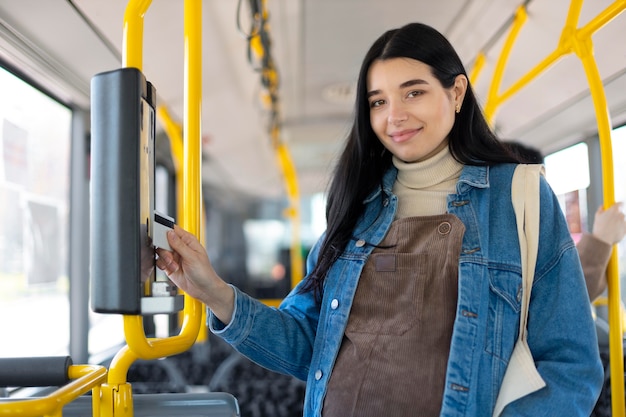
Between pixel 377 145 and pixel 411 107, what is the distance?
25 cm

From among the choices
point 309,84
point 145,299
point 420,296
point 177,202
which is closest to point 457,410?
point 420,296

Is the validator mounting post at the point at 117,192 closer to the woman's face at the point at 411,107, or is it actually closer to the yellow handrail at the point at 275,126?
the woman's face at the point at 411,107

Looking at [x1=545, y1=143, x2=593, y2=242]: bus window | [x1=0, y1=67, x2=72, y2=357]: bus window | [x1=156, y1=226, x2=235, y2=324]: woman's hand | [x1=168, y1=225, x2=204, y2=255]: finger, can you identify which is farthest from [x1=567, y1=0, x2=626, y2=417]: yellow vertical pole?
[x1=0, y1=67, x2=72, y2=357]: bus window

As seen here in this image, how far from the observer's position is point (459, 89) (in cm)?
147

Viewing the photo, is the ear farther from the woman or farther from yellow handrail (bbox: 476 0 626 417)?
yellow handrail (bbox: 476 0 626 417)

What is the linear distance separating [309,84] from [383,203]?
3.52 metres

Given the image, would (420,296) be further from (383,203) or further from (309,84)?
(309,84)

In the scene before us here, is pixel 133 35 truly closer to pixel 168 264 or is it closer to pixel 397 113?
pixel 168 264

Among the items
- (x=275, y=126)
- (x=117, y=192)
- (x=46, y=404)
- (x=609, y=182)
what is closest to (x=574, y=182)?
(x=609, y=182)

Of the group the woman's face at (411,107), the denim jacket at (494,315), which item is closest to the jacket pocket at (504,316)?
the denim jacket at (494,315)

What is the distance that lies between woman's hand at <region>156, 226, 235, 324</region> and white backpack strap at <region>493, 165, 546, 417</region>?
662mm

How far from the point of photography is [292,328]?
1521mm

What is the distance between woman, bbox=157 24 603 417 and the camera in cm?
121

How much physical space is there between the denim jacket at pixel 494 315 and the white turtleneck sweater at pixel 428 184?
48 millimetres
